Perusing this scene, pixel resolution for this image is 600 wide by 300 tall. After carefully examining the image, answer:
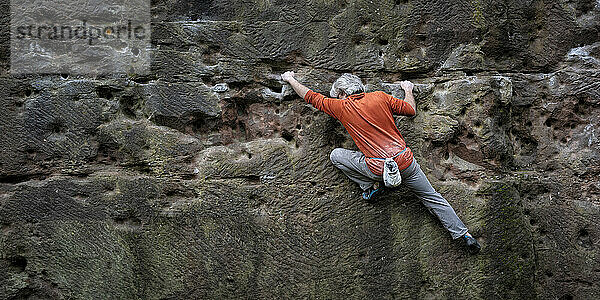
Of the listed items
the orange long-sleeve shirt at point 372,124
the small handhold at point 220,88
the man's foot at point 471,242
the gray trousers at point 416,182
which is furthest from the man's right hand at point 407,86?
the small handhold at point 220,88

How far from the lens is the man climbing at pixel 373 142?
146 inches

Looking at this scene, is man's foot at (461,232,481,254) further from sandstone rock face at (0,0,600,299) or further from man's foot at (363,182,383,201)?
man's foot at (363,182,383,201)

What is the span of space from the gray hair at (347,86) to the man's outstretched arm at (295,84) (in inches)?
9.8

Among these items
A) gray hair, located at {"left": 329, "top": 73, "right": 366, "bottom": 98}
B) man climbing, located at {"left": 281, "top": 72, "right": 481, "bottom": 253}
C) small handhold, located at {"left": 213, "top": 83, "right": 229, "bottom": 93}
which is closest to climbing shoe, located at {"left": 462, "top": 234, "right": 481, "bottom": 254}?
man climbing, located at {"left": 281, "top": 72, "right": 481, "bottom": 253}

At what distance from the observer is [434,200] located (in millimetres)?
3898

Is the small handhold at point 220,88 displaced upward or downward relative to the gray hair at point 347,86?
downward

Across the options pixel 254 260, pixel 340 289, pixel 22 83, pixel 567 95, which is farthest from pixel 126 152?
pixel 567 95

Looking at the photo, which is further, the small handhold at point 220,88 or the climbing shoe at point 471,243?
the small handhold at point 220,88

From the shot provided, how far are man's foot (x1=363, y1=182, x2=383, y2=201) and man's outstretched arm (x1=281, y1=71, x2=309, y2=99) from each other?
1.03 m

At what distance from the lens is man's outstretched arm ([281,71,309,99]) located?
3.95m

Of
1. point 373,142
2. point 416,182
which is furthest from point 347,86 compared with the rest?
point 416,182

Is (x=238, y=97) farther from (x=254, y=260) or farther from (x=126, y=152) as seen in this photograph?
(x=254, y=260)

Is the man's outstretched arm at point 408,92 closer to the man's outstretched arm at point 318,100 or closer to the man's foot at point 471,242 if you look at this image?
the man's outstretched arm at point 318,100

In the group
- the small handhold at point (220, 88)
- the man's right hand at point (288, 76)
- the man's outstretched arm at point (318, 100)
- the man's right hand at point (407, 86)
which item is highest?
the man's right hand at point (407, 86)
